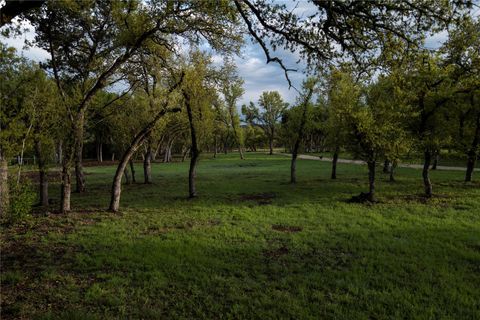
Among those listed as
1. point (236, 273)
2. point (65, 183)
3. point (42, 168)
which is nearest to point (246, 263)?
point (236, 273)

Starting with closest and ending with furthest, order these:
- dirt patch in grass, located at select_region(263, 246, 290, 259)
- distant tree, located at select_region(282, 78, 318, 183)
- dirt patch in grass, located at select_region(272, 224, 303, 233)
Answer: dirt patch in grass, located at select_region(263, 246, 290, 259) → dirt patch in grass, located at select_region(272, 224, 303, 233) → distant tree, located at select_region(282, 78, 318, 183)

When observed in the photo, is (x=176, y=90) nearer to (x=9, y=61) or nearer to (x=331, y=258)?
(x=9, y=61)

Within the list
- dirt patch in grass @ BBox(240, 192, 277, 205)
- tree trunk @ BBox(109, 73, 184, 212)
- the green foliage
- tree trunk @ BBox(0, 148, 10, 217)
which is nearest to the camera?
tree trunk @ BBox(0, 148, 10, 217)

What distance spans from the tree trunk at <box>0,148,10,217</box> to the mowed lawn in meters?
0.65

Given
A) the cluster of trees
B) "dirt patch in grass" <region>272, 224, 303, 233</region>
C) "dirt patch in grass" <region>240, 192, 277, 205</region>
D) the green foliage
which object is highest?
the cluster of trees

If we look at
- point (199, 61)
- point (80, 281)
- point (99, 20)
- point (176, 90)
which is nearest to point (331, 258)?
point (80, 281)

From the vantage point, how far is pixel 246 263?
764 cm

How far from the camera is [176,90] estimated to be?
586 inches

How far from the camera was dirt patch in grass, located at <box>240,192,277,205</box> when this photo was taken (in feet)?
53.1

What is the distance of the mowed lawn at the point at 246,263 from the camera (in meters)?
5.49

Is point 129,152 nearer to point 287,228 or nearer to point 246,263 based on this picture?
point 287,228

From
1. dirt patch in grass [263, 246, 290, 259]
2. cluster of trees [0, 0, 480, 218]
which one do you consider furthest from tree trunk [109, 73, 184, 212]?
dirt patch in grass [263, 246, 290, 259]

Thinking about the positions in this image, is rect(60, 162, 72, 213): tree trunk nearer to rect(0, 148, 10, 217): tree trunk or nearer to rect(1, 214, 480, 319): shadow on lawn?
rect(0, 148, 10, 217): tree trunk

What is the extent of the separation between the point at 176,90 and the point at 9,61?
7.16 metres
